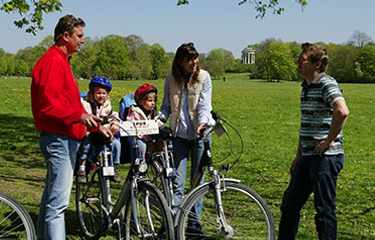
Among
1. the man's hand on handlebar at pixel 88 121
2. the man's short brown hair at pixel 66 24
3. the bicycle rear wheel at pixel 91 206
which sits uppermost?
the man's short brown hair at pixel 66 24

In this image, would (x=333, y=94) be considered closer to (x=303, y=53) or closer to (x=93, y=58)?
(x=303, y=53)

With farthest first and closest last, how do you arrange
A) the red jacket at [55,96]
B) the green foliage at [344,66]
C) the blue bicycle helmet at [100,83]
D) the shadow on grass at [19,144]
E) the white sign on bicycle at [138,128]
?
1. the green foliage at [344,66]
2. the shadow on grass at [19,144]
3. the blue bicycle helmet at [100,83]
4. the white sign on bicycle at [138,128]
5. the red jacket at [55,96]

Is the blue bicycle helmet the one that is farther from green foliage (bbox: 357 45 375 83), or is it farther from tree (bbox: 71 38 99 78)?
green foliage (bbox: 357 45 375 83)

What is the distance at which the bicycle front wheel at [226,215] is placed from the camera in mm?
4934

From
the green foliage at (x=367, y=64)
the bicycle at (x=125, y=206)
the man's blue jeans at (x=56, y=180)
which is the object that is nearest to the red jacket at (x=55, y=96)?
the man's blue jeans at (x=56, y=180)

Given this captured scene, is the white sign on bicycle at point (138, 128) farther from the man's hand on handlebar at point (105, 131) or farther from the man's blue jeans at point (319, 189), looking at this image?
the man's blue jeans at point (319, 189)

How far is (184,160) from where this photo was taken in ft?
19.4

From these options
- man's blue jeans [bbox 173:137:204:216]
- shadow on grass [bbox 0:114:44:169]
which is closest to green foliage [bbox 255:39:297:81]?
shadow on grass [bbox 0:114:44:169]

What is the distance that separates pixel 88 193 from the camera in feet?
19.6

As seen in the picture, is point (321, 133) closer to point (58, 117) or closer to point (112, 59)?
point (58, 117)

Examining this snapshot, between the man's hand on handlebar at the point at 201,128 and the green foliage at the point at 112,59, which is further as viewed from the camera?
the green foliage at the point at 112,59

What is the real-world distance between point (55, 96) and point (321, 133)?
2.20 meters

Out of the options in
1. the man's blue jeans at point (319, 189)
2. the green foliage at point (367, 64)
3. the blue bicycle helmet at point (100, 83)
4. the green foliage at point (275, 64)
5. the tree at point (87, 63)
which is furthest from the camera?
the green foliage at point (275, 64)

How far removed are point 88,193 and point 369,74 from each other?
97.3 m
